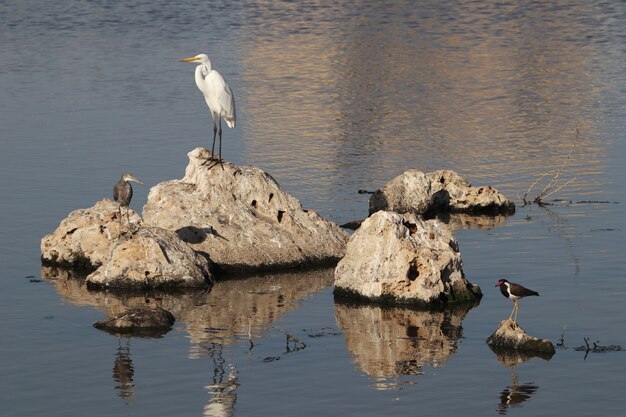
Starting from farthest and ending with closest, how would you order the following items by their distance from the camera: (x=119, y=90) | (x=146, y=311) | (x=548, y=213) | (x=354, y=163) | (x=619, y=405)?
(x=119, y=90) < (x=354, y=163) < (x=548, y=213) < (x=146, y=311) < (x=619, y=405)

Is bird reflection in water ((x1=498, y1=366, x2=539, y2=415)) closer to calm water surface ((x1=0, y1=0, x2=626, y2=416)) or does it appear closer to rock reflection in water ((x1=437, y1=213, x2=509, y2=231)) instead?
calm water surface ((x1=0, y1=0, x2=626, y2=416))

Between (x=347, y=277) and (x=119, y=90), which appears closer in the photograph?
(x=347, y=277)

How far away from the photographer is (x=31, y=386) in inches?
761

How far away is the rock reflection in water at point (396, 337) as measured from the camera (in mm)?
20172

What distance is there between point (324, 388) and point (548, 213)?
39.6ft

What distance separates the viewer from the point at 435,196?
3061cm

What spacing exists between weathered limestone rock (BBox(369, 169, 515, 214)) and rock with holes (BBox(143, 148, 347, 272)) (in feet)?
10.1

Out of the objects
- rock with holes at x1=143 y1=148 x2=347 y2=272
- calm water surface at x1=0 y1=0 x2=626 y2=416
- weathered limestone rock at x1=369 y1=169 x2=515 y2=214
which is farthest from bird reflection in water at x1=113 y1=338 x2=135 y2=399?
weathered limestone rock at x1=369 y1=169 x2=515 y2=214

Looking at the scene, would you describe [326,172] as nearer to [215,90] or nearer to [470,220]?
[470,220]

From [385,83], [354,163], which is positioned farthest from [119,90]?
[354,163]

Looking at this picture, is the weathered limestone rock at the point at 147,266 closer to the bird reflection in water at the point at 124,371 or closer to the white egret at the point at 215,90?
the bird reflection in water at the point at 124,371

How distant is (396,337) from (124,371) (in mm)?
4320

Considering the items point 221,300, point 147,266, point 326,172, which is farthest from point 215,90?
point 326,172

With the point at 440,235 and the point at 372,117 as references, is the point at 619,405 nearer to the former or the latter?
the point at 440,235
